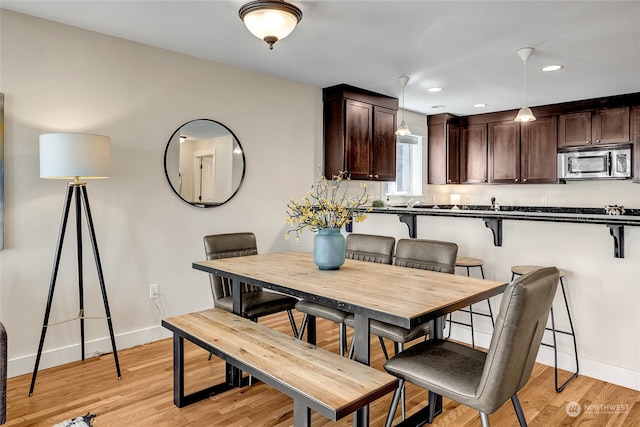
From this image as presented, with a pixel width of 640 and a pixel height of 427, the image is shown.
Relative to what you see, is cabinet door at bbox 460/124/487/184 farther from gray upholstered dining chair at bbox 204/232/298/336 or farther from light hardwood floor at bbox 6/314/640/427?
gray upholstered dining chair at bbox 204/232/298/336

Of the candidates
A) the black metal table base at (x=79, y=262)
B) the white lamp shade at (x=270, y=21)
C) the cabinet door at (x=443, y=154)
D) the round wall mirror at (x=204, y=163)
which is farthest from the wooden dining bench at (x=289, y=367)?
the cabinet door at (x=443, y=154)

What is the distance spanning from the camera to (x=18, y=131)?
2.80 metres

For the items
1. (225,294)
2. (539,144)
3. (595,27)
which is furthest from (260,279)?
(539,144)

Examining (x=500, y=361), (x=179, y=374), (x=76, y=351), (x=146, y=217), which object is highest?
(x=146, y=217)

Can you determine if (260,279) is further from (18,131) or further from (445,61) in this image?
(445,61)

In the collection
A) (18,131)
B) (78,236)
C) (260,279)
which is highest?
(18,131)

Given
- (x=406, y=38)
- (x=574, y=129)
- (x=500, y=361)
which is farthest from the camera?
(x=574, y=129)

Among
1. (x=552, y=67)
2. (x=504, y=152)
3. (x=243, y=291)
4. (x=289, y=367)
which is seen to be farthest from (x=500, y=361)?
(x=504, y=152)

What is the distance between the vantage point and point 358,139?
4719mm

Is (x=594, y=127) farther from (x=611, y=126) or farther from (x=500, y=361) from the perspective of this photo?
(x=500, y=361)

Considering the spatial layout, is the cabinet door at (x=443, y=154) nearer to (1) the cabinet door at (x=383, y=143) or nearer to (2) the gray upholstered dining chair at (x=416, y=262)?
(1) the cabinet door at (x=383, y=143)

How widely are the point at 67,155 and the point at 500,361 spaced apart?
2.63 meters

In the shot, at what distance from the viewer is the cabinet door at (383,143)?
4934 millimetres

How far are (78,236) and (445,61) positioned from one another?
332cm
